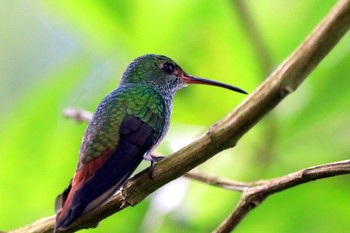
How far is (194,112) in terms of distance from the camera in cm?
125

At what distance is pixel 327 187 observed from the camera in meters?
1.14

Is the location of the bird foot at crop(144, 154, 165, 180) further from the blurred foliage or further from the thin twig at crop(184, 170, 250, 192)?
the blurred foliage

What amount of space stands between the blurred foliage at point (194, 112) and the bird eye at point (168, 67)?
0.02 meters

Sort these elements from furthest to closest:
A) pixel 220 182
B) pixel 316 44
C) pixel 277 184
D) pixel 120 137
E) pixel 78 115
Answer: pixel 78 115
pixel 220 182
pixel 120 137
pixel 277 184
pixel 316 44

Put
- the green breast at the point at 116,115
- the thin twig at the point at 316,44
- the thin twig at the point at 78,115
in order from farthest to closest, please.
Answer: the thin twig at the point at 78,115 → the green breast at the point at 116,115 → the thin twig at the point at 316,44

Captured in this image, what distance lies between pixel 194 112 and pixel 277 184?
1.50ft

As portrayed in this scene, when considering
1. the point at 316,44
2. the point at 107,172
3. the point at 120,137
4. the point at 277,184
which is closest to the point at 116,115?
the point at 120,137

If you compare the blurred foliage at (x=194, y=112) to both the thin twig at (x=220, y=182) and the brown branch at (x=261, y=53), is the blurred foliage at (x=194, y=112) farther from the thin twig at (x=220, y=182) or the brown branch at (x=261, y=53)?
the thin twig at (x=220, y=182)

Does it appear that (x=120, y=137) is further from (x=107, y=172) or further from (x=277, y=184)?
(x=277, y=184)

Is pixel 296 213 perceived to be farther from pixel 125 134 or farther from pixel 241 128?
pixel 241 128

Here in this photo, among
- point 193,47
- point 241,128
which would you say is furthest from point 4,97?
point 241,128

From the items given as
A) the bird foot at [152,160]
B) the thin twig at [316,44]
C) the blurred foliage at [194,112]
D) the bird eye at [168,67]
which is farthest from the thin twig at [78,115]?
the thin twig at [316,44]

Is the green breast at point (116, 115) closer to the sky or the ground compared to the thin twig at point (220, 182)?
closer to the sky

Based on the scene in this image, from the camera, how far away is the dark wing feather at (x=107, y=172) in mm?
754
